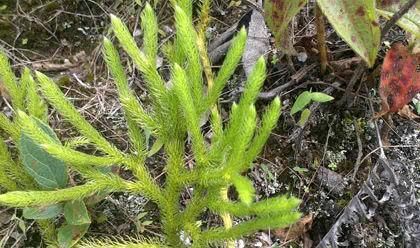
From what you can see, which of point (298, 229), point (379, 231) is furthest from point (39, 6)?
point (379, 231)

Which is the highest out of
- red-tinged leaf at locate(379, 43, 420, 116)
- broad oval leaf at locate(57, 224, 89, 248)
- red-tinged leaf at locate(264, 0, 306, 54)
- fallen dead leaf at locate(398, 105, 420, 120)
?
red-tinged leaf at locate(264, 0, 306, 54)

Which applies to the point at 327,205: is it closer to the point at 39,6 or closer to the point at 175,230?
the point at 175,230

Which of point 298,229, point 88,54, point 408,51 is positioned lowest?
point 298,229

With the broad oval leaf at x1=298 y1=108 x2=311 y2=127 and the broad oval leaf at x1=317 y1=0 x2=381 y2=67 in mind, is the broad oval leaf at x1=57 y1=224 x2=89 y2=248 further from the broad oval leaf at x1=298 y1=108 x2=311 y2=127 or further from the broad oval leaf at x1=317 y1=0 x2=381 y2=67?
the broad oval leaf at x1=317 y1=0 x2=381 y2=67

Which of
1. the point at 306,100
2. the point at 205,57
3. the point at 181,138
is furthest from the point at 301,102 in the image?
the point at 181,138

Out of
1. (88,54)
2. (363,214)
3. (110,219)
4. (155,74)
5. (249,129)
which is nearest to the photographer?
(249,129)

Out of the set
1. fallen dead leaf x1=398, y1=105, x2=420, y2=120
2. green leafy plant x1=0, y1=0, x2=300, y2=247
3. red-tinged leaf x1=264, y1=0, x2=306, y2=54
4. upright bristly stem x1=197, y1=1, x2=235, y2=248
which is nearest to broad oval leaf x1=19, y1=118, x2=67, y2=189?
green leafy plant x1=0, y1=0, x2=300, y2=247
